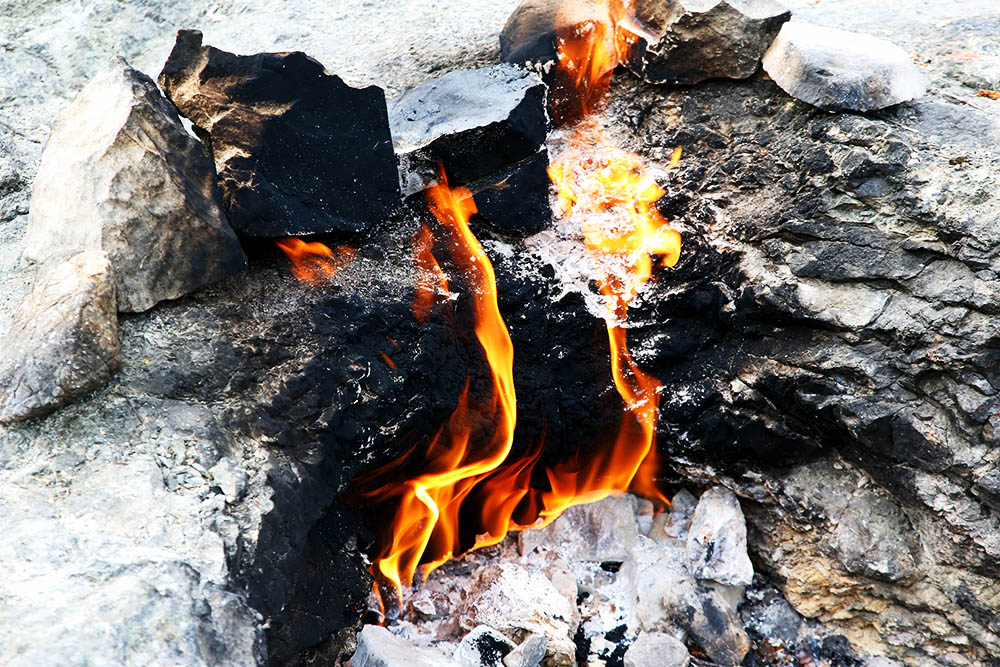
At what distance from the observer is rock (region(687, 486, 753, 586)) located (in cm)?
353

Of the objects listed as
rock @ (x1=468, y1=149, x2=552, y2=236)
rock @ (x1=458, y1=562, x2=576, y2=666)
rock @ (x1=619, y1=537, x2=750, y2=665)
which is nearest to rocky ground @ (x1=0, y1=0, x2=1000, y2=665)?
rock @ (x1=468, y1=149, x2=552, y2=236)

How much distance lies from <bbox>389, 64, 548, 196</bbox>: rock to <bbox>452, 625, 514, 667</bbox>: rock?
1771 millimetres

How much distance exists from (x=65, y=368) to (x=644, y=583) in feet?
7.77

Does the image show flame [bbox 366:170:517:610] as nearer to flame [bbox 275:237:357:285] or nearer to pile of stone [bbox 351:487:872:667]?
pile of stone [bbox 351:487:872:667]

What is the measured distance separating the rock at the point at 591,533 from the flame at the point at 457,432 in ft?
1.44

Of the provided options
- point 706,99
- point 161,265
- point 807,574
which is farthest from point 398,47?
point 807,574

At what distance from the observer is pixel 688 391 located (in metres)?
3.64

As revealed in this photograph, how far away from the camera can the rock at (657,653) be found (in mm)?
3229

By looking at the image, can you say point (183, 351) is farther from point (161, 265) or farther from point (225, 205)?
point (225, 205)

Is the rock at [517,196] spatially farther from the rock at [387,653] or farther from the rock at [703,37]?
the rock at [387,653]

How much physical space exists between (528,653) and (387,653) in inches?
21.2

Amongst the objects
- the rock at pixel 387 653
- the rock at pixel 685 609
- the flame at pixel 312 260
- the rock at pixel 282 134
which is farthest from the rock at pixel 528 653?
the rock at pixel 282 134

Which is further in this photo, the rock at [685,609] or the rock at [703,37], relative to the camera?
the rock at [703,37]

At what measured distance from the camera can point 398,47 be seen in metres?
4.29
